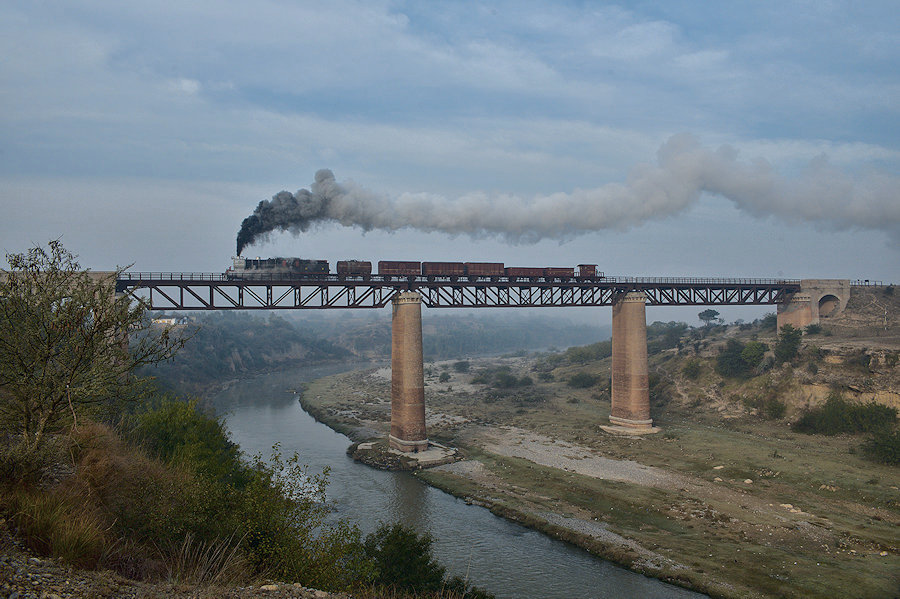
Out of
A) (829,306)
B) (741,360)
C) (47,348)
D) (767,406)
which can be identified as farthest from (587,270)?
(47,348)

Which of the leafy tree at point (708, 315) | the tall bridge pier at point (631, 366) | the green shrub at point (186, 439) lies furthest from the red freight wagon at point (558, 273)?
the leafy tree at point (708, 315)

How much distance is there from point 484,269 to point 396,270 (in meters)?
8.58

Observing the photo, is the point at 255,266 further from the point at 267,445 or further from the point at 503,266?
the point at 503,266

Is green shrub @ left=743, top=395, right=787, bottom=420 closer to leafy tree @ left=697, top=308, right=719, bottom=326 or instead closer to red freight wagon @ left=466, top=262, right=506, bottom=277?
red freight wagon @ left=466, top=262, right=506, bottom=277

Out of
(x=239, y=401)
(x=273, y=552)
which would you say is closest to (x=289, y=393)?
(x=239, y=401)

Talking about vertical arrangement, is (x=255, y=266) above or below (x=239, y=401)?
above

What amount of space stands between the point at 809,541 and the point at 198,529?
28.7 metres

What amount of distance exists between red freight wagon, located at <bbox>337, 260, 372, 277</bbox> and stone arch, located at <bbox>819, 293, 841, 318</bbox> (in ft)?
192

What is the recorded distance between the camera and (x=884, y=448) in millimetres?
38000

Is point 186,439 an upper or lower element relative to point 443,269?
lower

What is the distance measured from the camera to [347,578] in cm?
1666

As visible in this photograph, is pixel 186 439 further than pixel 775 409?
No

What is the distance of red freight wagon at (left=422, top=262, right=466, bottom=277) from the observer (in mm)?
45688

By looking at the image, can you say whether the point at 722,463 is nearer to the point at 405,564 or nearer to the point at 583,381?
the point at 405,564
